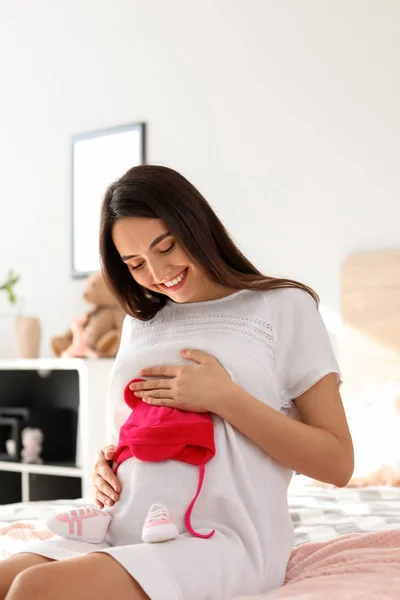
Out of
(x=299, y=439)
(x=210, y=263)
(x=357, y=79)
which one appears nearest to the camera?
(x=299, y=439)

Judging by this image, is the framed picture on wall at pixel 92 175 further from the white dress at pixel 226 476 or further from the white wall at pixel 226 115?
the white dress at pixel 226 476

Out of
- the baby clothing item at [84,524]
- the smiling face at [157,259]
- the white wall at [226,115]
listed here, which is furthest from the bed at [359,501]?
the smiling face at [157,259]

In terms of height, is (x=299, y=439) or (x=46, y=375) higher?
(x=299, y=439)

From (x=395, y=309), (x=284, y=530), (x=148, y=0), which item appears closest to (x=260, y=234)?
(x=395, y=309)

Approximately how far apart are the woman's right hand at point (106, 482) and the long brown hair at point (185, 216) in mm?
335

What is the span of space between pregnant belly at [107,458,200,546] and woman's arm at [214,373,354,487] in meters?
0.10

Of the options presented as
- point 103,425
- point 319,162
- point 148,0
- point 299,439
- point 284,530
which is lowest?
point 103,425

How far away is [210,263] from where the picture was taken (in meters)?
1.33

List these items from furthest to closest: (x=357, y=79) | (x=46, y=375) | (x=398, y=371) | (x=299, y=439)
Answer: (x=46, y=375) < (x=357, y=79) < (x=398, y=371) < (x=299, y=439)

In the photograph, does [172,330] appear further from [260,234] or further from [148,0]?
[148,0]

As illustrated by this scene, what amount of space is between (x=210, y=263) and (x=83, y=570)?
1.72 ft

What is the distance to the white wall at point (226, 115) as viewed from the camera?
9.16 feet

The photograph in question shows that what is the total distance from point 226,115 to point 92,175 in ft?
2.31

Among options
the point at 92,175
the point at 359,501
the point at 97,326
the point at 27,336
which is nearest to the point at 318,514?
the point at 359,501
